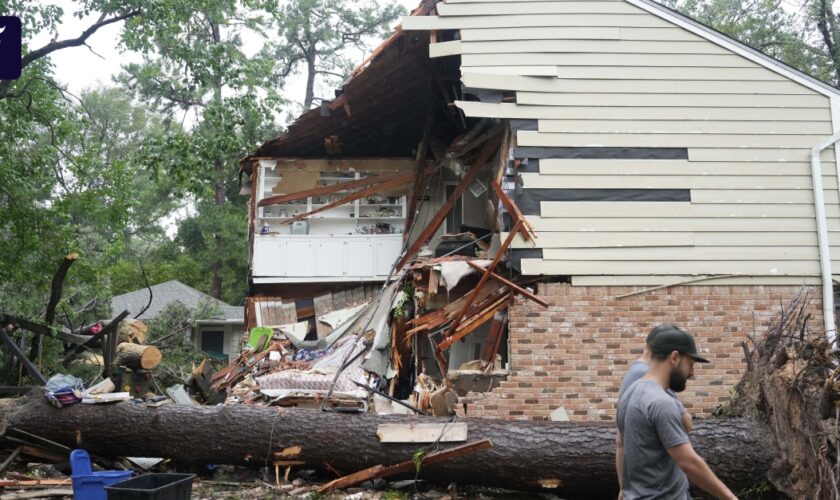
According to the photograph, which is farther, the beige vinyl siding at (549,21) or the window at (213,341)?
the window at (213,341)

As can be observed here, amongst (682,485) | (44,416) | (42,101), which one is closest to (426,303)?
(44,416)

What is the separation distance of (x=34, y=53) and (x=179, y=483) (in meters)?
10.7

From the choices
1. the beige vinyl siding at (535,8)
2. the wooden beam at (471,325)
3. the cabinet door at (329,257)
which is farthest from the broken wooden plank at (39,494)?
the beige vinyl siding at (535,8)

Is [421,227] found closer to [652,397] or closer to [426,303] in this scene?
[426,303]

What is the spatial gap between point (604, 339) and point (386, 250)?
5.64 m

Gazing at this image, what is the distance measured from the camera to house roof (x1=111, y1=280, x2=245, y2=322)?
79.7 ft

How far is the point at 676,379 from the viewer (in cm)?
367

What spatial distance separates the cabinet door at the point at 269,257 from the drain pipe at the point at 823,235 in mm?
9173

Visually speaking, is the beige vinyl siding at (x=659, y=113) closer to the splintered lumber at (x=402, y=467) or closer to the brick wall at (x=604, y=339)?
the brick wall at (x=604, y=339)

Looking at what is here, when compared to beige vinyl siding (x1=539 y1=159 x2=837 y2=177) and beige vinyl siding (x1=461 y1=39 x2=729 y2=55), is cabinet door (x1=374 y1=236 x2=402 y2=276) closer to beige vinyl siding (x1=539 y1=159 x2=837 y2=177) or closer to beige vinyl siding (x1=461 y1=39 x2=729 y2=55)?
beige vinyl siding (x1=461 y1=39 x2=729 y2=55)

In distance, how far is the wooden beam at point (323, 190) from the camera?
1431 centimetres

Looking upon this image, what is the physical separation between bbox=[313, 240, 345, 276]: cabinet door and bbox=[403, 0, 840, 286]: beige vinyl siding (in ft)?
16.7

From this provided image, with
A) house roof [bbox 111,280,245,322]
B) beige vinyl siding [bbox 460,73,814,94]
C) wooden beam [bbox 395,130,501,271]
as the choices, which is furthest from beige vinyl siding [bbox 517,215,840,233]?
house roof [bbox 111,280,245,322]

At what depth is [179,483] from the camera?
596 centimetres
